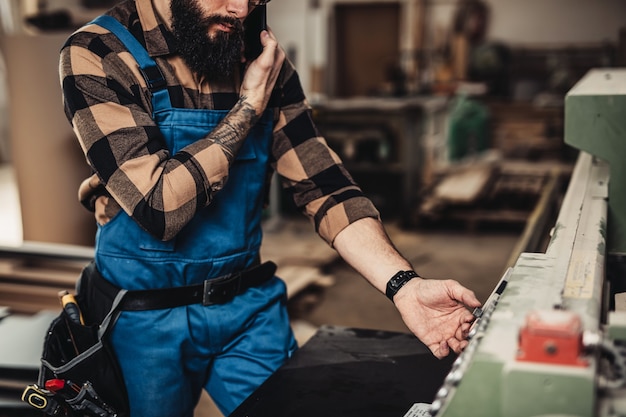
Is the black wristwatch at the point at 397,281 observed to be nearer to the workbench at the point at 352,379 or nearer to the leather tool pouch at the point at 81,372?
the workbench at the point at 352,379

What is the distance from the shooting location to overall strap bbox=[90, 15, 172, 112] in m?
1.30

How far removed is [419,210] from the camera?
4.96 m

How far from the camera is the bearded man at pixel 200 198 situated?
48.8 inches

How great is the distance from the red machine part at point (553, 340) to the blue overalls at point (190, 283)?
0.76 meters

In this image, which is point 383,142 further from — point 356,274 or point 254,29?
point 254,29

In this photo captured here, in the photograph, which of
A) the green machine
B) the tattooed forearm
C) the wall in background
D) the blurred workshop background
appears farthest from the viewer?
the wall in background

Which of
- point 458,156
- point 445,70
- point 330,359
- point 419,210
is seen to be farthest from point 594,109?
point 445,70

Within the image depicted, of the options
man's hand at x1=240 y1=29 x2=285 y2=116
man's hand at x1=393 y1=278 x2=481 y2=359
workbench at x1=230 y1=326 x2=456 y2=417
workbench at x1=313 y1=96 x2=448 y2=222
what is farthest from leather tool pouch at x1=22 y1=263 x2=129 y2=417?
workbench at x1=313 y1=96 x2=448 y2=222

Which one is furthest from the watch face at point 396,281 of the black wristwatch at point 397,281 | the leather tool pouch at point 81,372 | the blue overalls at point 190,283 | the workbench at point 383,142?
the workbench at point 383,142

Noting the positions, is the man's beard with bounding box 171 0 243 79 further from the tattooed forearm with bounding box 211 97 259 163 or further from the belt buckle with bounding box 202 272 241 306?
the belt buckle with bounding box 202 272 241 306

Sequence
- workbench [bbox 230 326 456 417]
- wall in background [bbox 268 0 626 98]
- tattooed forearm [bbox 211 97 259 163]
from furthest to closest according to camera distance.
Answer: wall in background [bbox 268 0 626 98] < tattooed forearm [bbox 211 97 259 163] < workbench [bbox 230 326 456 417]

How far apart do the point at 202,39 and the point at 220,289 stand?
1.56ft

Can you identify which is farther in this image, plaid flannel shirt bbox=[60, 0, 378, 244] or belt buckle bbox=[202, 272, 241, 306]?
belt buckle bbox=[202, 272, 241, 306]

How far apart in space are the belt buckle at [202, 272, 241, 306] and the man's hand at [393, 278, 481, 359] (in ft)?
1.05
